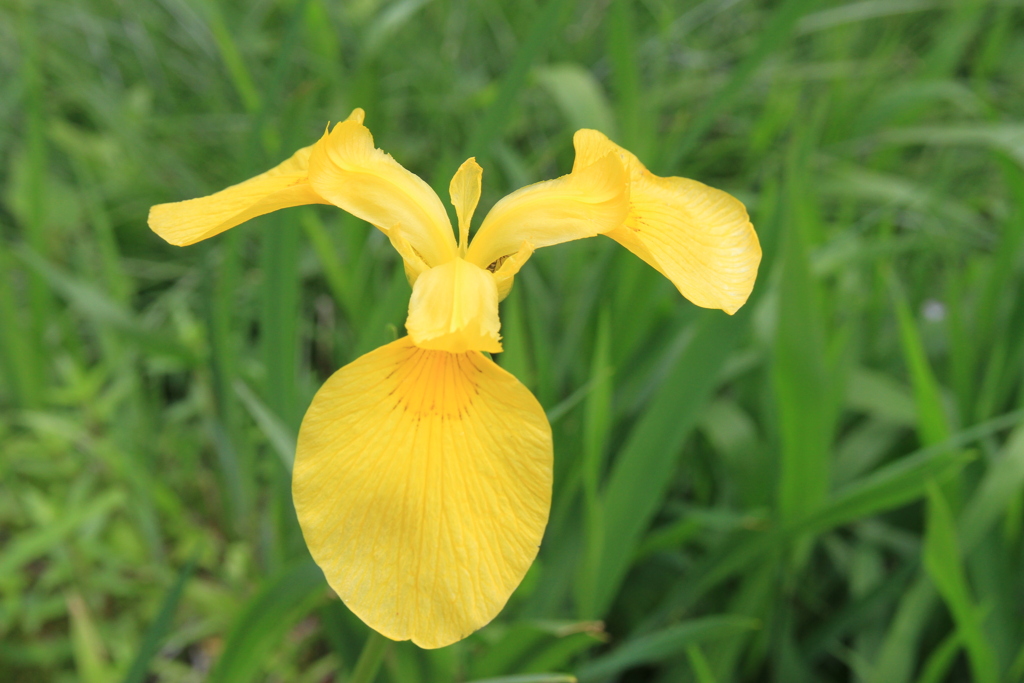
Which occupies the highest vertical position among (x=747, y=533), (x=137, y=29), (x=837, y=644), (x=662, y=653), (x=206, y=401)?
(x=137, y=29)

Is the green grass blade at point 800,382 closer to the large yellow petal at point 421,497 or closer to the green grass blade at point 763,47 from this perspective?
the green grass blade at point 763,47

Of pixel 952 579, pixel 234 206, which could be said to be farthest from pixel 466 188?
pixel 952 579

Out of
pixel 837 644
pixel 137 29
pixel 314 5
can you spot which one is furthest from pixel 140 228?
pixel 837 644

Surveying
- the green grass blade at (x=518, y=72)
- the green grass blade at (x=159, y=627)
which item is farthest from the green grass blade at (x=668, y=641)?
the green grass blade at (x=518, y=72)

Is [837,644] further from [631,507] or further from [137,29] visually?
[137,29]

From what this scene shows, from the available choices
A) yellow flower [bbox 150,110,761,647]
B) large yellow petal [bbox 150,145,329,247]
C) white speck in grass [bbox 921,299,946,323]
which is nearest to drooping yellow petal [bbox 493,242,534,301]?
yellow flower [bbox 150,110,761,647]

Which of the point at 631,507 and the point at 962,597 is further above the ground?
the point at 631,507

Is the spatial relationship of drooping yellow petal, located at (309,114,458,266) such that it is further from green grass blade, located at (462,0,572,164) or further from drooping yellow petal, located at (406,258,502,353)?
green grass blade, located at (462,0,572,164)
